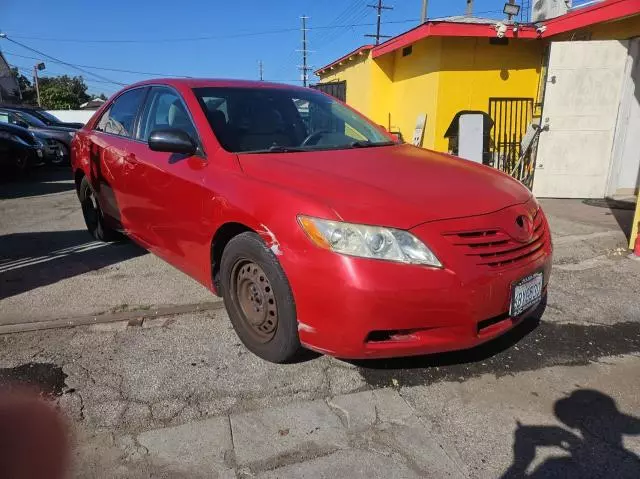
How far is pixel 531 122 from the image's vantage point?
9.45 m

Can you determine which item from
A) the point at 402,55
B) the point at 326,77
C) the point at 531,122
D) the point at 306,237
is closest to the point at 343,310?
the point at 306,237

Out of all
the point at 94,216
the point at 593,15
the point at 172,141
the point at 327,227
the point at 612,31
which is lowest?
the point at 94,216

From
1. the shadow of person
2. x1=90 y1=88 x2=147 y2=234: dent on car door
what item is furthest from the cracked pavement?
x1=90 y1=88 x2=147 y2=234: dent on car door

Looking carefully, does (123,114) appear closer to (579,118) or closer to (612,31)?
(579,118)

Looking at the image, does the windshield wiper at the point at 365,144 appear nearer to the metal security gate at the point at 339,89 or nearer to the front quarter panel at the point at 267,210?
the front quarter panel at the point at 267,210

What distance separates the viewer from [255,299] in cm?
261

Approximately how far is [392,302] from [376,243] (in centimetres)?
27

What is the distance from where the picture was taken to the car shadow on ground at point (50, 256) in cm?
401

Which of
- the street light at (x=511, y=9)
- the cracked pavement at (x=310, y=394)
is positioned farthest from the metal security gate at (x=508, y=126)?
the cracked pavement at (x=310, y=394)

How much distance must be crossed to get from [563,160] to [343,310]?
6830 millimetres

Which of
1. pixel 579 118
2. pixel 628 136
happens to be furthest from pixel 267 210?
pixel 628 136

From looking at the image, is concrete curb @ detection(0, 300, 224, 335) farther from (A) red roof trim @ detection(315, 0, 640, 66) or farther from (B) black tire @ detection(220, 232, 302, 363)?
(A) red roof trim @ detection(315, 0, 640, 66)

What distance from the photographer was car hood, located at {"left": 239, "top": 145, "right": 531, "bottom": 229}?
221 cm

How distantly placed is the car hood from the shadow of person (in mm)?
1075
